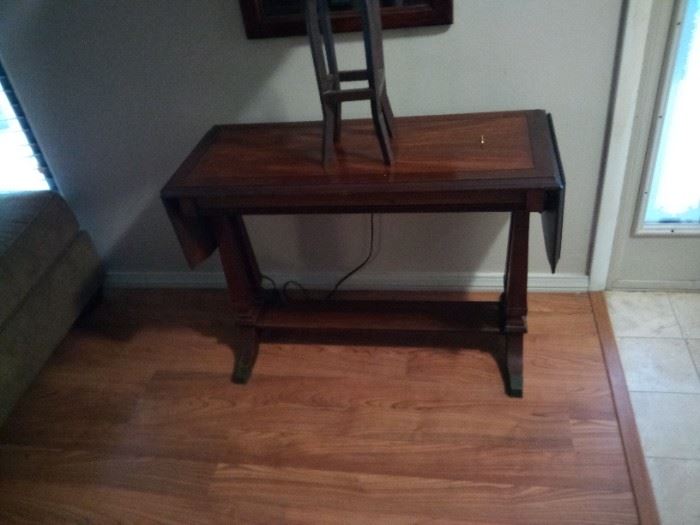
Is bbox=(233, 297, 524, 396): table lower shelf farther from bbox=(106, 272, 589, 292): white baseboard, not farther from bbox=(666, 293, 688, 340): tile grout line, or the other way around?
bbox=(666, 293, 688, 340): tile grout line

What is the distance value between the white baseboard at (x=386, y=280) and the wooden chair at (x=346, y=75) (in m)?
0.71

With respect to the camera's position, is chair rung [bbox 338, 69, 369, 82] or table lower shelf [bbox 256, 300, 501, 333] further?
table lower shelf [bbox 256, 300, 501, 333]

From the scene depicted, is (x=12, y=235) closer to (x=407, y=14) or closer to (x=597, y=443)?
(x=407, y=14)

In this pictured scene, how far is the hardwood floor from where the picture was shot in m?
1.42

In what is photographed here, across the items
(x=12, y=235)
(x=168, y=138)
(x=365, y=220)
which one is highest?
(x=168, y=138)

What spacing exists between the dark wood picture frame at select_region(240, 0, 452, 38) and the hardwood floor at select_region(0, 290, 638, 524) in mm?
987

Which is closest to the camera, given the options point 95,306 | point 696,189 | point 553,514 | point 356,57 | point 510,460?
point 553,514

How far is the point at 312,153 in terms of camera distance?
1476mm

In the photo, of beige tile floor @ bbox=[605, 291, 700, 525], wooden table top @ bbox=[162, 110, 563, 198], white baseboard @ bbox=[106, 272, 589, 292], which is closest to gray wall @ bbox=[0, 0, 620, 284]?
white baseboard @ bbox=[106, 272, 589, 292]

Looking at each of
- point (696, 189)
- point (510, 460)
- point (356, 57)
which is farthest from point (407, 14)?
point (510, 460)

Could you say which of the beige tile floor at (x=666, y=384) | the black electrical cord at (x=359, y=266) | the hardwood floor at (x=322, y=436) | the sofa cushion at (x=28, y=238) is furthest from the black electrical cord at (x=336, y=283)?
the beige tile floor at (x=666, y=384)

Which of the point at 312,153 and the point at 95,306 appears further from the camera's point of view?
the point at 95,306

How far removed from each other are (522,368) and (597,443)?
285 millimetres

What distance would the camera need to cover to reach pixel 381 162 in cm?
139
